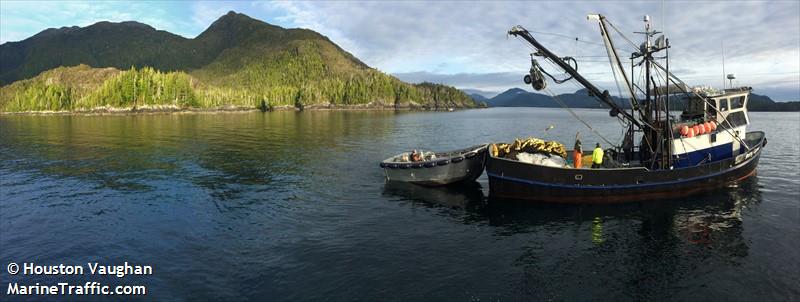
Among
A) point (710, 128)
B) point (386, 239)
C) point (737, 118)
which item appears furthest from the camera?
point (737, 118)

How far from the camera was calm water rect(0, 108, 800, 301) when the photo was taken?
15.9 meters

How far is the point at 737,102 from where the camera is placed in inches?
1289

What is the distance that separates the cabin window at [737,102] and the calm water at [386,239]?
256 inches

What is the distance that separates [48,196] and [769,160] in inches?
2697

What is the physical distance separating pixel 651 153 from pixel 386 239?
820 inches

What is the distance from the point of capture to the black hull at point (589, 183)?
26.9 m

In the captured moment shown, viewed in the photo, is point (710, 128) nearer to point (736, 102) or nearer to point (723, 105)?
point (723, 105)

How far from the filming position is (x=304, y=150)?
55281 mm

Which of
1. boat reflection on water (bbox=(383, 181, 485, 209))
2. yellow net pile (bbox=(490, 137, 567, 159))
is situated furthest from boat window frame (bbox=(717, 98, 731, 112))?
boat reflection on water (bbox=(383, 181, 485, 209))

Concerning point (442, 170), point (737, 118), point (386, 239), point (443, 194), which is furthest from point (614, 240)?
point (737, 118)

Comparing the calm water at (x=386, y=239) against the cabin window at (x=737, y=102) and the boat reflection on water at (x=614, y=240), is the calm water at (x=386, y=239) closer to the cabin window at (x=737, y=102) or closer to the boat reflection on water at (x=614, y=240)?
the boat reflection on water at (x=614, y=240)

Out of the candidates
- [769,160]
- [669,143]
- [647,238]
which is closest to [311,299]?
[647,238]

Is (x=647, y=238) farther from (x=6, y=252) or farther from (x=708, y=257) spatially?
(x=6, y=252)

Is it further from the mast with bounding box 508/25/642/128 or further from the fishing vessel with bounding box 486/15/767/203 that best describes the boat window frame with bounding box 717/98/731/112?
the mast with bounding box 508/25/642/128
